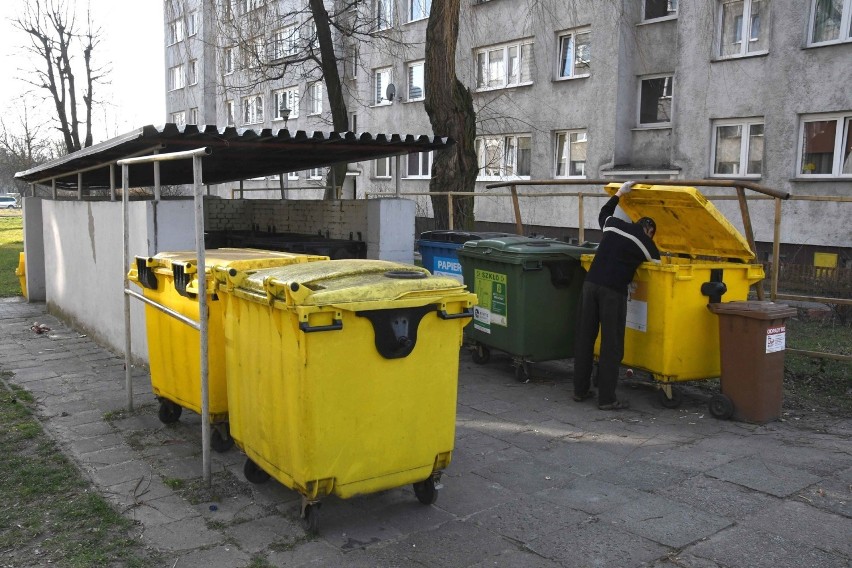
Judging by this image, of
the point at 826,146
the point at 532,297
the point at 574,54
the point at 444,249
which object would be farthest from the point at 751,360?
the point at 574,54

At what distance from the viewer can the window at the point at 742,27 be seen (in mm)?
16281

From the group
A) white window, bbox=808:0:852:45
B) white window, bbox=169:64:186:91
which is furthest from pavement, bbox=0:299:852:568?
white window, bbox=169:64:186:91

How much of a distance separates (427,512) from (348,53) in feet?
79.6

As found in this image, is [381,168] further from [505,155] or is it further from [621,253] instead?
[621,253]

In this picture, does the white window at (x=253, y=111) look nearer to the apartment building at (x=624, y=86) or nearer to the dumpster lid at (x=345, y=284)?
the apartment building at (x=624, y=86)

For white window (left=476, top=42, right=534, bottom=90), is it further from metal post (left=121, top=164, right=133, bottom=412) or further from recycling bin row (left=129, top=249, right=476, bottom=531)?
recycling bin row (left=129, top=249, right=476, bottom=531)

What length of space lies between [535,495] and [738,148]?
14469 mm

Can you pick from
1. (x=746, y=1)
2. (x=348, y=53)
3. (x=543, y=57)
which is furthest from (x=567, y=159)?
(x=348, y=53)

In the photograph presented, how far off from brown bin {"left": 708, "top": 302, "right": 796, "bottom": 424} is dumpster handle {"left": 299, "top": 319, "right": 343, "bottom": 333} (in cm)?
352

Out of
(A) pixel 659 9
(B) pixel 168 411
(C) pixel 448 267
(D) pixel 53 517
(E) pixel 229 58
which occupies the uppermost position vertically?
(A) pixel 659 9

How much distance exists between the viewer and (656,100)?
18703mm

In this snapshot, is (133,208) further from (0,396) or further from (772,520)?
(772,520)

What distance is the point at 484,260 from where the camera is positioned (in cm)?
763

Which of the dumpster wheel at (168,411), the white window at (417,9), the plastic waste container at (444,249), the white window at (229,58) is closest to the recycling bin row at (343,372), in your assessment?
the dumpster wheel at (168,411)
